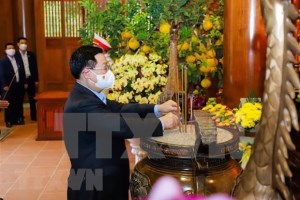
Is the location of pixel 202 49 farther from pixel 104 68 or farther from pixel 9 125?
pixel 9 125

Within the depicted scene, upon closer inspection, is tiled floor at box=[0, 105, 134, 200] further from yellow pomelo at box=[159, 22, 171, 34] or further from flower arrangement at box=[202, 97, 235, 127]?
flower arrangement at box=[202, 97, 235, 127]

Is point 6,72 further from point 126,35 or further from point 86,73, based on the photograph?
point 86,73

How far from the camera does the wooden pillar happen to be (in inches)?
101

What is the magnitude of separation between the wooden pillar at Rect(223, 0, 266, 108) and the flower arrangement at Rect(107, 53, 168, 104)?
1.37ft

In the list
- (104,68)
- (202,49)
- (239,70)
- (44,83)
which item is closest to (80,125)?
(104,68)

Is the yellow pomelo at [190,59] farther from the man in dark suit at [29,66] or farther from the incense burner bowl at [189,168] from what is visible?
the man in dark suit at [29,66]

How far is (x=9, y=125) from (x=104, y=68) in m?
5.44

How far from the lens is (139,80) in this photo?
261cm

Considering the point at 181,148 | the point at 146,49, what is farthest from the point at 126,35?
the point at 181,148

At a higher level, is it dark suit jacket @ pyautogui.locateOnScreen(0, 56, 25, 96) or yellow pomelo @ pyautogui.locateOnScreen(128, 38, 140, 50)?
yellow pomelo @ pyautogui.locateOnScreen(128, 38, 140, 50)

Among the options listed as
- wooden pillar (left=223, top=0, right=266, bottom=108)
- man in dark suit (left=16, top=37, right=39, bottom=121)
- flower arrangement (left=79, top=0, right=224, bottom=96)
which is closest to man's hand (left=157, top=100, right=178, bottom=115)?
wooden pillar (left=223, top=0, right=266, bottom=108)

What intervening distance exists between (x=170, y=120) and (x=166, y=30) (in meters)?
1.42

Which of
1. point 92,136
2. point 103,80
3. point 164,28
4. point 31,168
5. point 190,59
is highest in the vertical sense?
point 164,28

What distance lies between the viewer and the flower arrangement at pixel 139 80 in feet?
8.55
